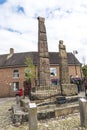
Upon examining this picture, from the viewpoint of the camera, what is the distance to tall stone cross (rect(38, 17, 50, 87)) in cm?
1449

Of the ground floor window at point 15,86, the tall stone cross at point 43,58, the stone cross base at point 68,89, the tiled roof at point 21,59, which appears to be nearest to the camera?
the stone cross base at point 68,89

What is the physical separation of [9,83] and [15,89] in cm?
184

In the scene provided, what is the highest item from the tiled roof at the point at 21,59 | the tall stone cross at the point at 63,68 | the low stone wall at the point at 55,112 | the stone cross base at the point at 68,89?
the tiled roof at the point at 21,59

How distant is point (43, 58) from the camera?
48.8 feet

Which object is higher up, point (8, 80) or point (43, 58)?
point (43, 58)

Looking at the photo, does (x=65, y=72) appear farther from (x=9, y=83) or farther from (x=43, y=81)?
(x=9, y=83)

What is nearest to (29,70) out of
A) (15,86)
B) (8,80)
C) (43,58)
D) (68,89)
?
(15,86)

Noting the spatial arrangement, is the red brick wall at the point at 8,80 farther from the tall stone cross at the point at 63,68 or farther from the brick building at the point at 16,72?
the tall stone cross at the point at 63,68

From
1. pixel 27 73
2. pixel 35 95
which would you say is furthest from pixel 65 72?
pixel 27 73

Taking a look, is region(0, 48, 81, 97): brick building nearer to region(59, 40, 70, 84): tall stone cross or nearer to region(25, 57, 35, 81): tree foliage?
region(25, 57, 35, 81): tree foliage

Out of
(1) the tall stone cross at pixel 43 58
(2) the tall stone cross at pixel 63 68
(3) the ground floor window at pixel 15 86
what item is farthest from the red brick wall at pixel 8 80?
(2) the tall stone cross at pixel 63 68

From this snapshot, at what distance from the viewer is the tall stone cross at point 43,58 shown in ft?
47.5

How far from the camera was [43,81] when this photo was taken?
47.3ft

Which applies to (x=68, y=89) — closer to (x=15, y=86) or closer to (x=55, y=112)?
(x=55, y=112)
